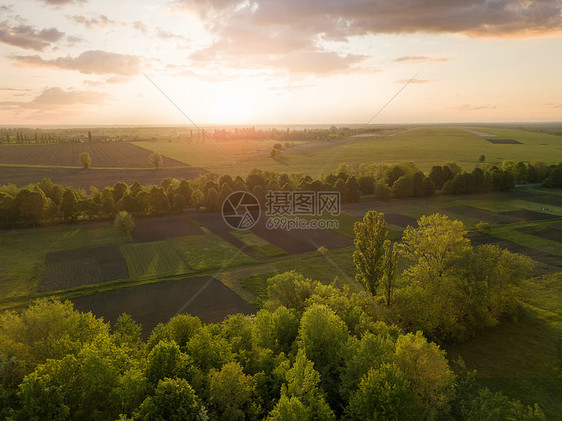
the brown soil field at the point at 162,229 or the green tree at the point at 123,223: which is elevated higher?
the green tree at the point at 123,223

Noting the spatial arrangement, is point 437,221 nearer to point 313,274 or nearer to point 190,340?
point 313,274

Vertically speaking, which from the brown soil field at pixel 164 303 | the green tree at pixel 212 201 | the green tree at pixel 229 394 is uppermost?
the green tree at pixel 212 201

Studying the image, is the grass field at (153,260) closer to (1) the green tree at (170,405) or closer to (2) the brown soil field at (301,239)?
(2) the brown soil field at (301,239)

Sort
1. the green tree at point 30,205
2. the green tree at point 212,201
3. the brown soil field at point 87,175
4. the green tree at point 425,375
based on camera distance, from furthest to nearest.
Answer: the brown soil field at point 87,175 < the green tree at point 212,201 < the green tree at point 30,205 < the green tree at point 425,375

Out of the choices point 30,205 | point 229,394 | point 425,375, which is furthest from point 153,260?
point 425,375

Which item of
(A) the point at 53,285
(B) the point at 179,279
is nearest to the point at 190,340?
(B) the point at 179,279

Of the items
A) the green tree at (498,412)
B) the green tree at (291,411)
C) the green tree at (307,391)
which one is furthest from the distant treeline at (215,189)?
the green tree at (498,412)
